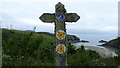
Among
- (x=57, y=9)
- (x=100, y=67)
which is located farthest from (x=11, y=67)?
(x=100, y=67)

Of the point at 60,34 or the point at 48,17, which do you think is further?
the point at 48,17

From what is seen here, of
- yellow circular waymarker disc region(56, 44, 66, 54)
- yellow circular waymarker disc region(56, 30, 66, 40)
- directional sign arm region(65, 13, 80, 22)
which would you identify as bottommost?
yellow circular waymarker disc region(56, 44, 66, 54)

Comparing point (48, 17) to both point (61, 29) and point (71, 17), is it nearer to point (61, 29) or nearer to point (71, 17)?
point (61, 29)

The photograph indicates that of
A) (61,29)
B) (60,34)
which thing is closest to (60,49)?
(60,34)

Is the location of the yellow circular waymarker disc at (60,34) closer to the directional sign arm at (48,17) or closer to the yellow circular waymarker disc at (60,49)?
the yellow circular waymarker disc at (60,49)

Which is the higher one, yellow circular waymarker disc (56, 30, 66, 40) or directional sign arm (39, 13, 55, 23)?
directional sign arm (39, 13, 55, 23)

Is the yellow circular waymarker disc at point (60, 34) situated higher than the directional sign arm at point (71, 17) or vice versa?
the directional sign arm at point (71, 17)

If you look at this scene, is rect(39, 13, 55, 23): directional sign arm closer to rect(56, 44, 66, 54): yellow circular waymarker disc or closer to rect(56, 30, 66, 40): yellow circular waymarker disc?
rect(56, 30, 66, 40): yellow circular waymarker disc

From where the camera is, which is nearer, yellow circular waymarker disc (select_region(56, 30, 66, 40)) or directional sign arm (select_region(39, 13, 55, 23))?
yellow circular waymarker disc (select_region(56, 30, 66, 40))

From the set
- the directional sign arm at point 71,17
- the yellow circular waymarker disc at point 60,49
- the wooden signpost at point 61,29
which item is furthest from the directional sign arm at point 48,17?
the yellow circular waymarker disc at point 60,49

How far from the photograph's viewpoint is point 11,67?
6.32 m

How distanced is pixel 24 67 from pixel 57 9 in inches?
108

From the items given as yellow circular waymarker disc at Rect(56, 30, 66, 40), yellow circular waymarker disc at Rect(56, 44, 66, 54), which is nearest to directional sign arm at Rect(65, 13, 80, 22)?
yellow circular waymarker disc at Rect(56, 30, 66, 40)

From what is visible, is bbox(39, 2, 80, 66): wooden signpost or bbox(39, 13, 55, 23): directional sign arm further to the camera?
bbox(39, 13, 55, 23): directional sign arm
